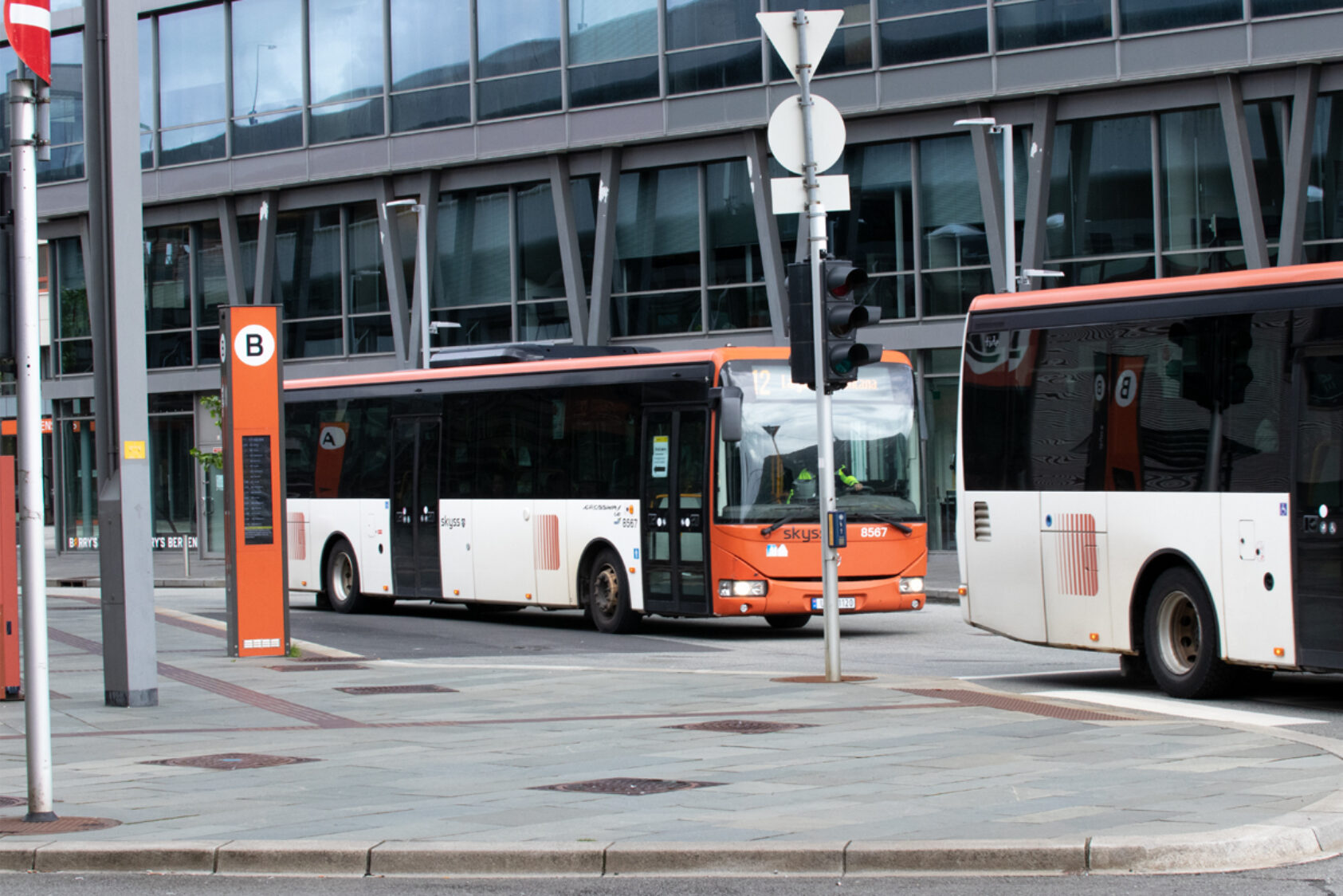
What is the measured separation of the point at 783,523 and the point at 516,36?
21.4 metres

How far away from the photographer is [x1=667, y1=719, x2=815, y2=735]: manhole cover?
1152 cm

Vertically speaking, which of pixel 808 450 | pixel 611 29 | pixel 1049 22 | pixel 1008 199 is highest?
pixel 611 29

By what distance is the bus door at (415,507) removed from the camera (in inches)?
957

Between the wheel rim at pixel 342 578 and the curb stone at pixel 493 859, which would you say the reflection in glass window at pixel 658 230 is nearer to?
the wheel rim at pixel 342 578

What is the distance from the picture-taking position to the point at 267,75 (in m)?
43.0

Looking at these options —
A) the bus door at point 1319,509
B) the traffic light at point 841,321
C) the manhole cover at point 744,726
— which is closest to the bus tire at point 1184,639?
the bus door at point 1319,509

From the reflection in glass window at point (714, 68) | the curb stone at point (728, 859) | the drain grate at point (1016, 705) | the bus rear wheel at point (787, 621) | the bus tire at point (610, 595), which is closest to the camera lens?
the curb stone at point (728, 859)

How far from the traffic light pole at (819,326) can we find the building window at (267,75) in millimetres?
29379

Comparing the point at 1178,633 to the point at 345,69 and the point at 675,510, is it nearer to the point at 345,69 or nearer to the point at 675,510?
the point at 675,510

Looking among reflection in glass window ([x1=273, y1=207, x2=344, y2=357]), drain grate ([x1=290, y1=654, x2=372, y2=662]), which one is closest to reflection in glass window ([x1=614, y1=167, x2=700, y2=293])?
reflection in glass window ([x1=273, y1=207, x2=344, y2=357])

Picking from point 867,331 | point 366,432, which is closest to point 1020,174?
point 867,331

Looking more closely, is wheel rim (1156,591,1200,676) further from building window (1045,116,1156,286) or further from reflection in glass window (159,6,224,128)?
reflection in glass window (159,6,224,128)

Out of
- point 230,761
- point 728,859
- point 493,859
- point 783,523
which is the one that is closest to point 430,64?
point 783,523

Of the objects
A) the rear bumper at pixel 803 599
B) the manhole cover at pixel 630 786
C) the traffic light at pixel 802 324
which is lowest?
the manhole cover at pixel 630 786
